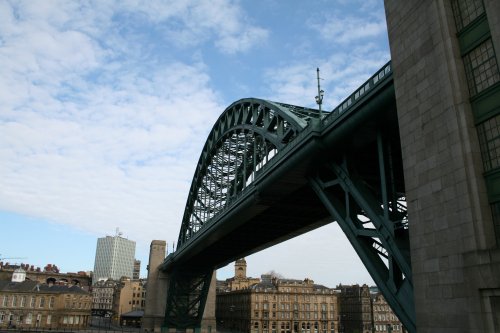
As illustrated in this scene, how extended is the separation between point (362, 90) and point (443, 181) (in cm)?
788

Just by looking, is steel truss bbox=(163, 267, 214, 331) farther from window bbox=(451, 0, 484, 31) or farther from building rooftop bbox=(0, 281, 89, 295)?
window bbox=(451, 0, 484, 31)

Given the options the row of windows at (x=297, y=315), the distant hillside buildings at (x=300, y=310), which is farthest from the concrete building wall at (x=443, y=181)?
the row of windows at (x=297, y=315)

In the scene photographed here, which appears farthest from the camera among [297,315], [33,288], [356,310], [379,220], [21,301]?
[356,310]

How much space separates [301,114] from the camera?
36531 millimetres

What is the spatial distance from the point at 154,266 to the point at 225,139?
37935 millimetres

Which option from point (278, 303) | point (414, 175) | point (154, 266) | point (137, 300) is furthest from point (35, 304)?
point (414, 175)

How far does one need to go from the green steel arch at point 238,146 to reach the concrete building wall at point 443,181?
47.8 feet

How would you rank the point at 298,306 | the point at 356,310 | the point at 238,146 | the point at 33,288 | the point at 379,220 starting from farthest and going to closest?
the point at 356,310
the point at 298,306
the point at 33,288
the point at 238,146
the point at 379,220

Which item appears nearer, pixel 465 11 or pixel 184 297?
pixel 465 11

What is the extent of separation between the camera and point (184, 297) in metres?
81.1

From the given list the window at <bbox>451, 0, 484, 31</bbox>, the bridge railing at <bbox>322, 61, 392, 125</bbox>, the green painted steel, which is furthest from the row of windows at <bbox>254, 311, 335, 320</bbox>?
the window at <bbox>451, 0, 484, 31</bbox>

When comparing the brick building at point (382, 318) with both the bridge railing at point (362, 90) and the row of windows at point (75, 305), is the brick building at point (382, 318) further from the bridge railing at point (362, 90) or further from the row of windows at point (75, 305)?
the bridge railing at point (362, 90)

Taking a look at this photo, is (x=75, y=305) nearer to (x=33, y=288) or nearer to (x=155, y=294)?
(x=33, y=288)

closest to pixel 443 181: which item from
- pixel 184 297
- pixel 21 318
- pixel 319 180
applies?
pixel 319 180
